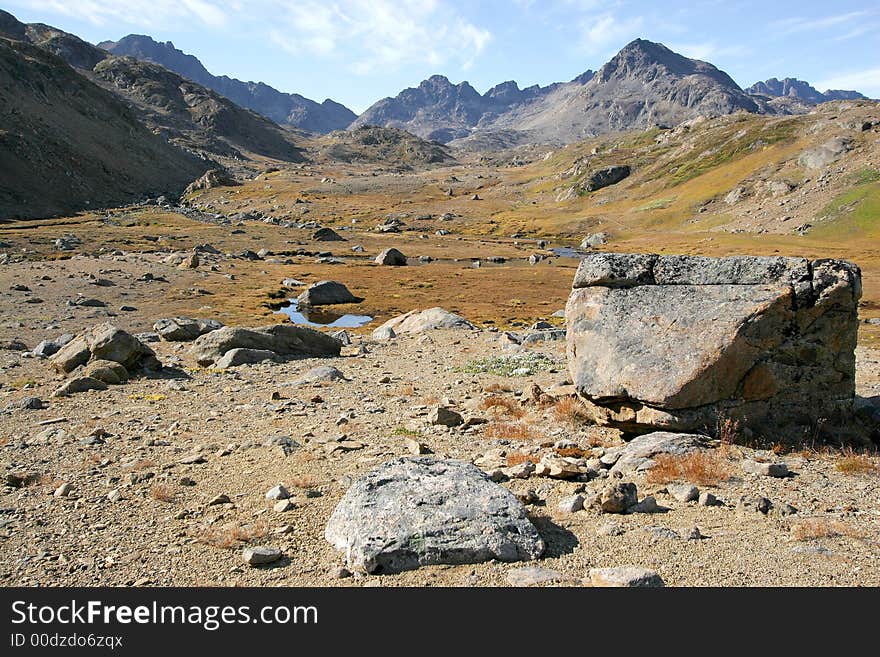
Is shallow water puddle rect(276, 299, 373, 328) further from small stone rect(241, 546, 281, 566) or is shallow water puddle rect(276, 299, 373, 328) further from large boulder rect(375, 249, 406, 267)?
small stone rect(241, 546, 281, 566)

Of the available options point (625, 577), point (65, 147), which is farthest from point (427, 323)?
point (65, 147)

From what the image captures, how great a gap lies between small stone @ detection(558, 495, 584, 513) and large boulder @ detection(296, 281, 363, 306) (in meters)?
45.8

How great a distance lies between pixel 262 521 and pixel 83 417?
10338 mm

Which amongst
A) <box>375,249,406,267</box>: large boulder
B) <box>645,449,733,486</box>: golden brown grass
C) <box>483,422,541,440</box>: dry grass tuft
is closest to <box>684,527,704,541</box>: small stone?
<box>645,449,733,486</box>: golden brown grass

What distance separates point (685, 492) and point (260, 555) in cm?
671

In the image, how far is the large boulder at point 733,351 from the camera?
38.7ft

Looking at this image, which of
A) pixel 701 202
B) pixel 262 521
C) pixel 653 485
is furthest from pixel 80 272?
pixel 701 202

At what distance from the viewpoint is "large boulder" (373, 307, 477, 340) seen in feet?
104

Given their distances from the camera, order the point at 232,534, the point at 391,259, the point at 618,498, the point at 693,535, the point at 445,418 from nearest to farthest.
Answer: the point at 693,535, the point at 232,534, the point at 618,498, the point at 445,418, the point at 391,259

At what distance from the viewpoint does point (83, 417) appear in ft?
54.4

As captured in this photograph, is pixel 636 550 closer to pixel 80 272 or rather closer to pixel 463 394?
pixel 463 394

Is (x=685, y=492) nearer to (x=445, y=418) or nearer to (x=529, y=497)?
(x=529, y=497)

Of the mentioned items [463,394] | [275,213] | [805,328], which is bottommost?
[463,394]

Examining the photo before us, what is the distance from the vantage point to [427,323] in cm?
3284
